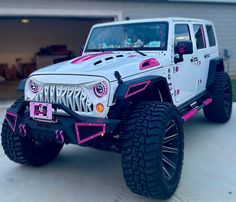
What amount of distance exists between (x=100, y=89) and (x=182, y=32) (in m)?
2.19

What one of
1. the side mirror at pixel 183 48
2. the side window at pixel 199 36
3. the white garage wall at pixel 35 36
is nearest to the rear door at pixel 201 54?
the side window at pixel 199 36

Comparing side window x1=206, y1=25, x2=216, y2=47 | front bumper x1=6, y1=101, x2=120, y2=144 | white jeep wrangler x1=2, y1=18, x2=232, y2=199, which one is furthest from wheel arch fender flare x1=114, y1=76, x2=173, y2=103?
side window x1=206, y1=25, x2=216, y2=47

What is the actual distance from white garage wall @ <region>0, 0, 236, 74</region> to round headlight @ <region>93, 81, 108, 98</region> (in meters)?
5.98

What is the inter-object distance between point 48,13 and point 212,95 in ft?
17.3

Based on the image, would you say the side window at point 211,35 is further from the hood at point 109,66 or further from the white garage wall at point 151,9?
the white garage wall at point 151,9

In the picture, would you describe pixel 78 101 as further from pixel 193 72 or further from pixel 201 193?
pixel 193 72

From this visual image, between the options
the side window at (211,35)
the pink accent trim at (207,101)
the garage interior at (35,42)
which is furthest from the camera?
the garage interior at (35,42)

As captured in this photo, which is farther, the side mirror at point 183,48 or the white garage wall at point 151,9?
the white garage wall at point 151,9

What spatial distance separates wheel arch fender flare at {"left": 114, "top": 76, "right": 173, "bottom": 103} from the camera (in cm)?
295

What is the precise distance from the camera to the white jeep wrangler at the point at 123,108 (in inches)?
112

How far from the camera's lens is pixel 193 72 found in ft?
15.8

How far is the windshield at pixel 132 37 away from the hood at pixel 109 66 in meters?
0.38

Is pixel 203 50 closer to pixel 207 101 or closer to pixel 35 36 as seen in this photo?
pixel 207 101

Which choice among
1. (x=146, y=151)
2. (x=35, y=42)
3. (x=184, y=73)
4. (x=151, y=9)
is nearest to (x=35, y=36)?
(x=35, y=42)
